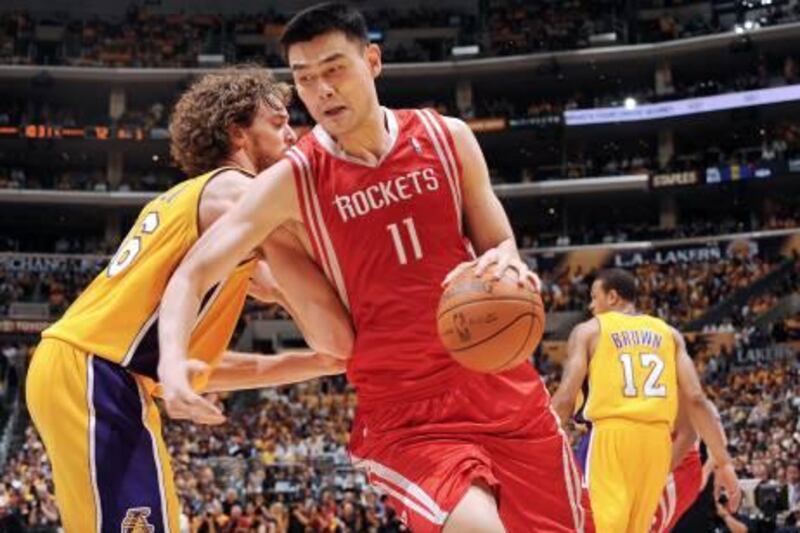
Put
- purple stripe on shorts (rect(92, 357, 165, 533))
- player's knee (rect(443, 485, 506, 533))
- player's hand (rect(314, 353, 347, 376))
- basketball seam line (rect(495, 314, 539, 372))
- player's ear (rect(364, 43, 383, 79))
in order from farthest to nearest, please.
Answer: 1. player's hand (rect(314, 353, 347, 376))
2. player's ear (rect(364, 43, 383, 79))
3. purple stripe on shorts (rect(92, 357, 165, 533))
4. basketball seam line (rect(495, 314, 539, 372))
5. player's knee (rect(443, 485, 506, 533))

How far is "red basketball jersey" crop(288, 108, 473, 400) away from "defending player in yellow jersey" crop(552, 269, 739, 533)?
8.92ft

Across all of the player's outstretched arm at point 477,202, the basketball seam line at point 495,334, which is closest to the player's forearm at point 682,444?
the player's outstretched arm at point 477,202

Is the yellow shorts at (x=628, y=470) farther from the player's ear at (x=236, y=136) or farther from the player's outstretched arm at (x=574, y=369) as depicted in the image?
the player's ear at (x=236, y=136)

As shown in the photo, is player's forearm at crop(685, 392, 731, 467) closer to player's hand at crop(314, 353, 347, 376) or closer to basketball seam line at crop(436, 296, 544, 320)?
player's hand at crop(314, 353, 347, 376)

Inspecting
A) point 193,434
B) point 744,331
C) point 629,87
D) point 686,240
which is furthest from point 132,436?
point 629,87

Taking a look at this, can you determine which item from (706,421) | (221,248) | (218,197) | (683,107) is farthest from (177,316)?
(683,107)

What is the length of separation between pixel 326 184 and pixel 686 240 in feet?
98.5

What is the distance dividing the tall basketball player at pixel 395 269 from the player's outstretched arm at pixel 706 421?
312 cm

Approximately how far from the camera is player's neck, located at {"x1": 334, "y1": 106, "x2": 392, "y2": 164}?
345cm

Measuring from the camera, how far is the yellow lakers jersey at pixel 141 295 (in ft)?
11.9

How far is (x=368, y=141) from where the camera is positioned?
3473 millimetres

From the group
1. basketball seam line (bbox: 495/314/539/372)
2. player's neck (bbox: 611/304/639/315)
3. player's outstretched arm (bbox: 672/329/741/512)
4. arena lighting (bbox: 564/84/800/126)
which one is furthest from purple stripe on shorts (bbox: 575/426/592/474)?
arena lighting (bbox: 564/84/800/126)

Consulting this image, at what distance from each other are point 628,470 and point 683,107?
98.1 feet

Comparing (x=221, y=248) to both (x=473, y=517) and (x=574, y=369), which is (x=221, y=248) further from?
(x=574, y=369)
